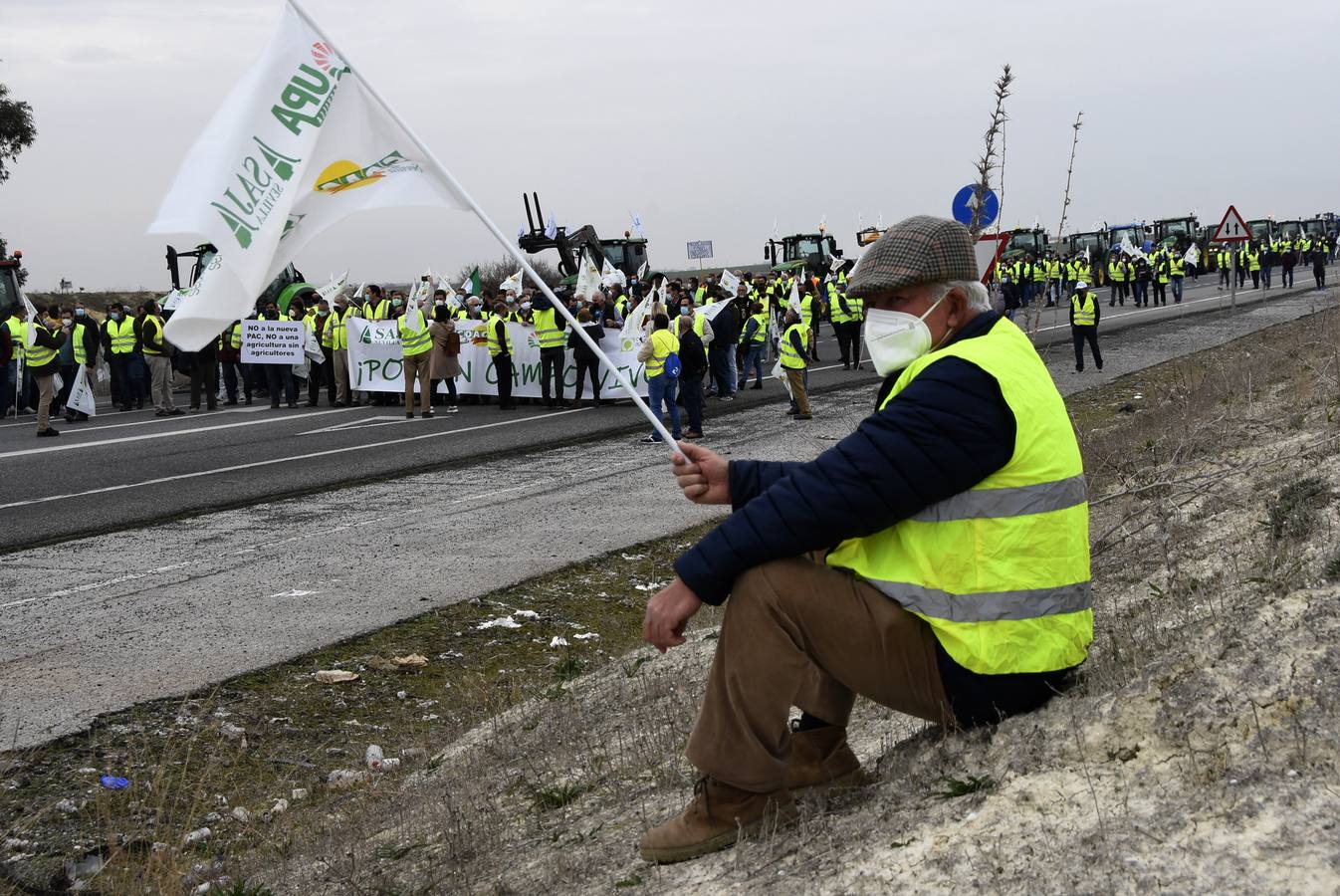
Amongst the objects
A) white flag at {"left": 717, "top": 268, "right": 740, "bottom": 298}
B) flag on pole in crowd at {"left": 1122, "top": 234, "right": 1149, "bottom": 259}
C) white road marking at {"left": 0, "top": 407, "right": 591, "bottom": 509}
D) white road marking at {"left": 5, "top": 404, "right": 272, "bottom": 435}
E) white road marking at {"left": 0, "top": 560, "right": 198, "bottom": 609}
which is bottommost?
white road marking at {"left": 5, "top": 404, "right": 272, "bottom": 435}

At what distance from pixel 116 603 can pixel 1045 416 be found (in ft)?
23.3

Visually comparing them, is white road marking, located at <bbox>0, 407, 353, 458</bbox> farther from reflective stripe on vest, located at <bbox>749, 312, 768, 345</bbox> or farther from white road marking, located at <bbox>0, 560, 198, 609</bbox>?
white road marking, located at <bbox>0, 560, 198, 609</bbox>

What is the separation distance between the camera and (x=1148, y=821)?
2863 millimetres

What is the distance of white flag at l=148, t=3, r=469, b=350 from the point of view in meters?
5.04

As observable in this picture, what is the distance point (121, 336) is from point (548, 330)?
8218 mm

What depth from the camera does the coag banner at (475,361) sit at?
22.8 metres

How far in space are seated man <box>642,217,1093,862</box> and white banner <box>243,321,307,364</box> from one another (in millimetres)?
22207

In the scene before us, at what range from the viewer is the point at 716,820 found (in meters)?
3.41

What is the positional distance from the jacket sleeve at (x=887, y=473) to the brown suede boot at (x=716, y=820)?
0.57 meters

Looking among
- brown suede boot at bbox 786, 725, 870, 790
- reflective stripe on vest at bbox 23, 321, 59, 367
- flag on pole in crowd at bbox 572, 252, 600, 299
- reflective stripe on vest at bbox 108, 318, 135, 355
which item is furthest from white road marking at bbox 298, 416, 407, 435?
brown suede boot at bbox 786, 725, 870, 790

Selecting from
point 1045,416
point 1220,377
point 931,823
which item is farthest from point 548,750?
point 1220,377

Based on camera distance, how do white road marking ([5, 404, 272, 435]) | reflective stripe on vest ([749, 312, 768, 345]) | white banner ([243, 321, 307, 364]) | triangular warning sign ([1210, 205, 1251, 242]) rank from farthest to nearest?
triangular warning sign ([1210, 205, 1251, 242]), reflective stripe on vest ([749, 312, 768, 345]), white banner ([243, 321, 307, 364]), white road marking ([5, 404, 272, 435])

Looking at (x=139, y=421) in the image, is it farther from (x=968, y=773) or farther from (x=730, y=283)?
(x=968, y=773)

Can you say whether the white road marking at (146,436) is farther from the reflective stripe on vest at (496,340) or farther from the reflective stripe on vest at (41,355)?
the reflective stripe on vest at (496,340)
